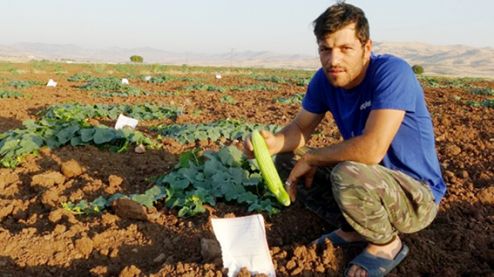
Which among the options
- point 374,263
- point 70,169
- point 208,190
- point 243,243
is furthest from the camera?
point 70,169

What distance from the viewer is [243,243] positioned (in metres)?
2.34

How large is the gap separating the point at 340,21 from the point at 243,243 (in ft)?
4.19

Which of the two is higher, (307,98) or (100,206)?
(307,98)

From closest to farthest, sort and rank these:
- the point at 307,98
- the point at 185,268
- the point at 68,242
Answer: the point at 185,268 < the point at 68,242 < the point at 307,98

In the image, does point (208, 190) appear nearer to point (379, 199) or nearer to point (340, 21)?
point (379, 199)

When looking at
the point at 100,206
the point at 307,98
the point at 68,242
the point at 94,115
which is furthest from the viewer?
the point at 94,115

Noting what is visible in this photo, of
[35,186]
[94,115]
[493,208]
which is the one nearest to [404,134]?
[493,208]

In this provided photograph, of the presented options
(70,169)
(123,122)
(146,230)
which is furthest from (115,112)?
(146,230)

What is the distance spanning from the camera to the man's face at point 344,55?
8.46 feet

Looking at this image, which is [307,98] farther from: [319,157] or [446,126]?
[446,126]

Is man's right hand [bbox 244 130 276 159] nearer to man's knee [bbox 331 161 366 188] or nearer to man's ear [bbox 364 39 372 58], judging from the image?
man's knee [bbox 331 161 366 188]

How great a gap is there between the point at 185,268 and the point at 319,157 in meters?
0.95

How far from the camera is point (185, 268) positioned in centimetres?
239

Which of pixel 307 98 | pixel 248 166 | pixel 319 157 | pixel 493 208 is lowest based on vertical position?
pixel 493 208
